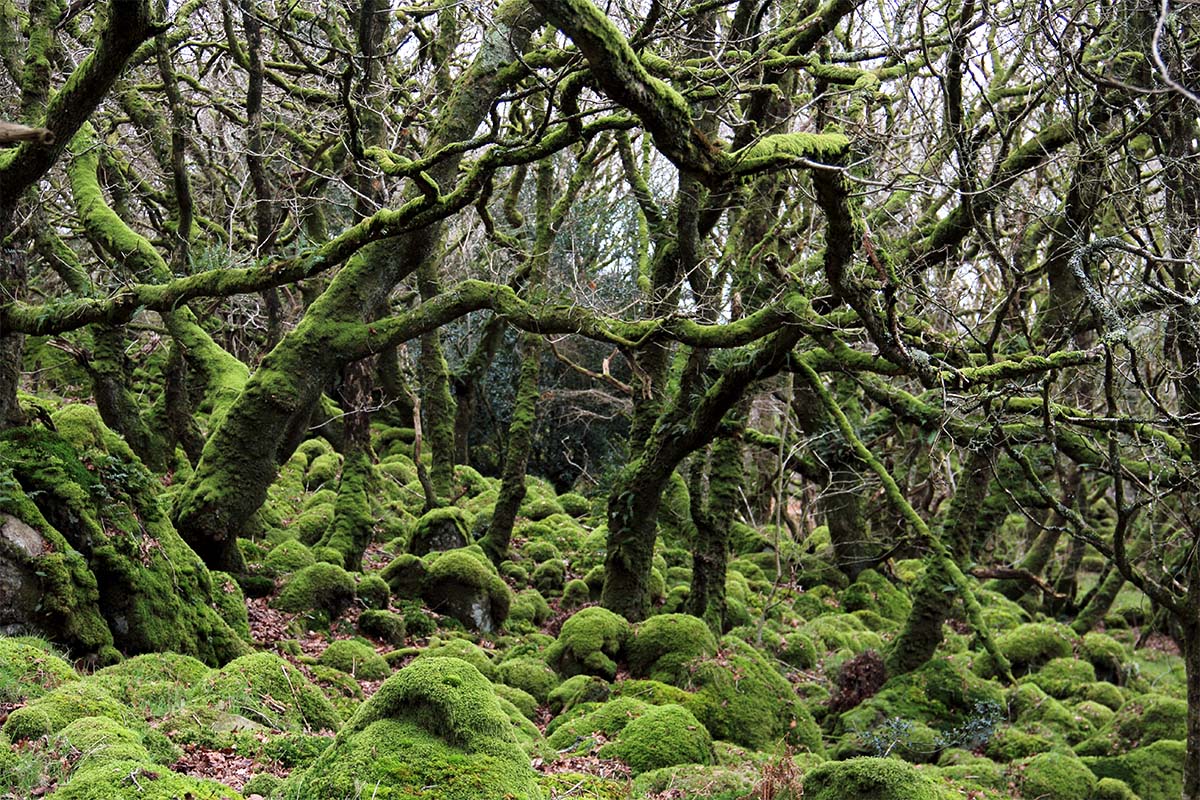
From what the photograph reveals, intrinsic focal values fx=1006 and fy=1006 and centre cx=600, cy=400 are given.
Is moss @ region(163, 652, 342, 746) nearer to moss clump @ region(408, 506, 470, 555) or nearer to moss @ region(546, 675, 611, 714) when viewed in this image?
moss @ region(546, 675, 611, 714)

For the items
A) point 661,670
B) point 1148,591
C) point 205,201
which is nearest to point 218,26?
point 205,201

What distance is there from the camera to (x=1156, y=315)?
796 cm

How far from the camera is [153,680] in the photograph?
6273 millimetres

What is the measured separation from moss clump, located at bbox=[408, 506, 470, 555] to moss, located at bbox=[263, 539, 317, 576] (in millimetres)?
1967

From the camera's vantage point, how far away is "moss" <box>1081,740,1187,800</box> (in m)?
9.34

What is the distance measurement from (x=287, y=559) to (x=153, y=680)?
5221mm

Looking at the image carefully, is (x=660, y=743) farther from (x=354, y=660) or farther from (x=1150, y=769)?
(x=1150, y=769)

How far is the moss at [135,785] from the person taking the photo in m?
3.83

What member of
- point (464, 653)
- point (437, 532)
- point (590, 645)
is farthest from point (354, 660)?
point (437, 532)

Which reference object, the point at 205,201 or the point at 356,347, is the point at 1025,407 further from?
the point at 205,201

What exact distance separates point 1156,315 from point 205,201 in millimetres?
15823

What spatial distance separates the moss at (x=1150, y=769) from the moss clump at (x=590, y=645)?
4.67 meters

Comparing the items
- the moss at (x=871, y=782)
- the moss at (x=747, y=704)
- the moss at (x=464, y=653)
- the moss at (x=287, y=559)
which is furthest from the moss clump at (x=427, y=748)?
the moss at (x=287, y=559)

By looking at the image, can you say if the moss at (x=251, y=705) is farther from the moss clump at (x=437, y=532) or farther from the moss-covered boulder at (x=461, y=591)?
the moss clump at (x=437, y=532)
